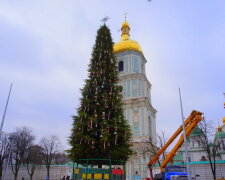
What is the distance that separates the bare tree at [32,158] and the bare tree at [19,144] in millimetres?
1052

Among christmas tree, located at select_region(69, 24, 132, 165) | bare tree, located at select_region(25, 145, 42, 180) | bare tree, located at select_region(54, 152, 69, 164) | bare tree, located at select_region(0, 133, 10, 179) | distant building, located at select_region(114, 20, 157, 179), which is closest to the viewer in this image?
christmas tree, located at select_region(69, 24, 132, 165)

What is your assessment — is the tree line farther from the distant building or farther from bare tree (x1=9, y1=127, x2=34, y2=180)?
the distant building

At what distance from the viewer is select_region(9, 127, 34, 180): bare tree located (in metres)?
36.8

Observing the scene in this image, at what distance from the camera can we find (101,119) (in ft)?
45.7

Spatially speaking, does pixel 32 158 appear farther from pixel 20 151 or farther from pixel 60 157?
pixel 60 157

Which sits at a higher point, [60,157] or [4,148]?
Result: [4,148]

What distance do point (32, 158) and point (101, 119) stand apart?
33.7 meters

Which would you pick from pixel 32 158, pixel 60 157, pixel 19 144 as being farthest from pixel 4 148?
pixel 60 157

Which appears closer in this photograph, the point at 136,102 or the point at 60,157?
the point at 136,102

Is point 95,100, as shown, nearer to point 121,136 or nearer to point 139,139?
point 121,136

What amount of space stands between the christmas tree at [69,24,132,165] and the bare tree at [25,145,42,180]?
29.3 metres

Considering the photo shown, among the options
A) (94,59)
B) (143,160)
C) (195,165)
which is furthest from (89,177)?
(143,160)

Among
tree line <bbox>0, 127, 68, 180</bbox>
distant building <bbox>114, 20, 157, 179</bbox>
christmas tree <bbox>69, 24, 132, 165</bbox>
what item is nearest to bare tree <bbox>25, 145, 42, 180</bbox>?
tree line <bbox>0, 127, 68, 180</bbox>

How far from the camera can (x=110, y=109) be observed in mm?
14461
